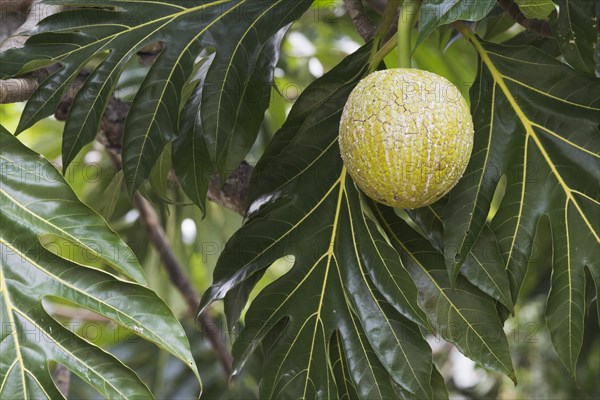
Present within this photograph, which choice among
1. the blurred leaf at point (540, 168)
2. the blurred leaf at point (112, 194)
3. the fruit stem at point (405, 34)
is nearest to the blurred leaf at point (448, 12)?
the fruit stem at point (405, 34)

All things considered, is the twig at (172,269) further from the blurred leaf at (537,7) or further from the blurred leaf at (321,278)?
the blurred leaf at (537,7)

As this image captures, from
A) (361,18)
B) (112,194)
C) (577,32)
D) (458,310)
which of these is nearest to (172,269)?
(112,194)

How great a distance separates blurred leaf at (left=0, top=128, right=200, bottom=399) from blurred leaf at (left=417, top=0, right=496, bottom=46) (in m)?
0.46

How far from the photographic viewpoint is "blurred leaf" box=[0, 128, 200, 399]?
3.13ft

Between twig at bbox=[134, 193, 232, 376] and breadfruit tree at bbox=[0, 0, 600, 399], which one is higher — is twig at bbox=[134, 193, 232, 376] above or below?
below

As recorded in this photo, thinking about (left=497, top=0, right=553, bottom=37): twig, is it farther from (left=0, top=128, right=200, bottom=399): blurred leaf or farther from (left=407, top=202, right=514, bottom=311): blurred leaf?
(left=0, top=128, right=200, bottom=399): blurred leaf

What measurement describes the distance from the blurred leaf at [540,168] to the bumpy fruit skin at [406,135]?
0.15m

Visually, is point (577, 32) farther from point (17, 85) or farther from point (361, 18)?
point (17, 85)

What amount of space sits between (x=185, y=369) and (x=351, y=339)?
4.96 feet

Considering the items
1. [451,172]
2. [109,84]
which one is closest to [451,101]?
[451,172]

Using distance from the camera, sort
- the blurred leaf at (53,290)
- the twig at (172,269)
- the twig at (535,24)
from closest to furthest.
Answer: the blurred leaf at (53,290)
the twig at (535,24)
the twig at (172,269)

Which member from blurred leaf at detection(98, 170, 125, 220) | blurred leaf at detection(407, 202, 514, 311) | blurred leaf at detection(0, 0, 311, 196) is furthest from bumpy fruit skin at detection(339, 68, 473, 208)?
blurred leaf at detection(98, 170, 125, 220)

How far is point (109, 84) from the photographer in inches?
47.4

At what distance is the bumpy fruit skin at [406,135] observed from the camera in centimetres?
99
